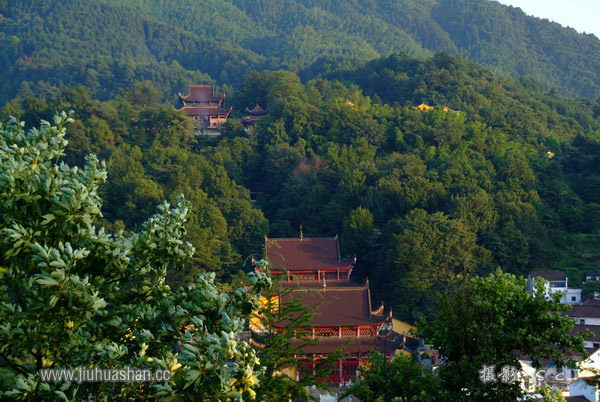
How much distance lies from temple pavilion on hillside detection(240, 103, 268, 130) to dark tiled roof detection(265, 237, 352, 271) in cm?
2296

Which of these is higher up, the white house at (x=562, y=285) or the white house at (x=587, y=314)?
the white house at (x=587, y=314)

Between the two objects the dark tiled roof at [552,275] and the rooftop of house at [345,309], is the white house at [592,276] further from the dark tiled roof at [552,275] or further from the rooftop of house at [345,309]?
the rooftop of house at [345,309]

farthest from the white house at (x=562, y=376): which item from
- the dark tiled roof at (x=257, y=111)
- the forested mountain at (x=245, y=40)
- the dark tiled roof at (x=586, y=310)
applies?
the forested mountain at (x=245, y=40)

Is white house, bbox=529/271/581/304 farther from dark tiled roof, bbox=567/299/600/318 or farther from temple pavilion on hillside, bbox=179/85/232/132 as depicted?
temple pavilion on hillside, bbox=179/85/232/132

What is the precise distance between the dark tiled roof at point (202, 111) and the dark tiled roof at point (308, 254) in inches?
1058

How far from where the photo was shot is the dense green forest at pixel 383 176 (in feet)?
113

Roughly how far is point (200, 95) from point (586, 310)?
37578mm

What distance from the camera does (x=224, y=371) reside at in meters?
6.25

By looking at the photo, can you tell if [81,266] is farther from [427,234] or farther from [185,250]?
[427,234]

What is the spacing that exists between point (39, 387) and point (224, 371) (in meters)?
1.63

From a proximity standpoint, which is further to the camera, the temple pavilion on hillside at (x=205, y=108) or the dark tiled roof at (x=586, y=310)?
the temple pavilion on hillside at (x=205, y=108)

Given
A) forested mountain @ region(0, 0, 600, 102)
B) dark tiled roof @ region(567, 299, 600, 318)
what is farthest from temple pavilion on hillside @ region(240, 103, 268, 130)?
dark tiled roof @ region(567, 299, 600, 318)

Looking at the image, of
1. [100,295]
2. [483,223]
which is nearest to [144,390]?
[100,295]

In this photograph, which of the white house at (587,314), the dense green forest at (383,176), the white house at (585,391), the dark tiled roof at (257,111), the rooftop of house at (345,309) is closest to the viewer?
the white house at (585,391)
